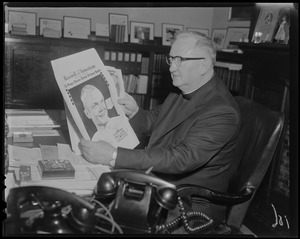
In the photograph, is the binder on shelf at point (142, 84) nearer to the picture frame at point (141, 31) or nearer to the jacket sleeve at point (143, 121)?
the picture frame at point (141, 31)

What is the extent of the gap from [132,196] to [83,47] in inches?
145

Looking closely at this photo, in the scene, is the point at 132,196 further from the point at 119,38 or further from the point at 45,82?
the point at 119,38

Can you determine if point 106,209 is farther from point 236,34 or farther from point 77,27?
point 236,34

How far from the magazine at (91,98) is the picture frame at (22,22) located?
3.25m

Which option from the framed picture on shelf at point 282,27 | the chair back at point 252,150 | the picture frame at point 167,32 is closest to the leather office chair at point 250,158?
the chair back at point 252,150

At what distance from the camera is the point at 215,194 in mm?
1317

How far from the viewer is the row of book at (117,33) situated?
15.0 feet

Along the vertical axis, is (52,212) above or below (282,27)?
below

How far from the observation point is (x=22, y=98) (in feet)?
13.9

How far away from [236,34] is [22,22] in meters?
2.58

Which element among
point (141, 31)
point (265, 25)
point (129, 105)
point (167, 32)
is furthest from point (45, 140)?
point (167, 32)

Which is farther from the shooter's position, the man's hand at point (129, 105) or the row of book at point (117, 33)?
the row of book at point (117, 33)

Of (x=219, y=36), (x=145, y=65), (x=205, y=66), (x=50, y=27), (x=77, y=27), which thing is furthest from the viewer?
(x=219, y=36)

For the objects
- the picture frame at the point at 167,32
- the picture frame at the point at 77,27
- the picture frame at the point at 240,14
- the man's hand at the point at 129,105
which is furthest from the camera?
the picture frame at the point at 167,32
